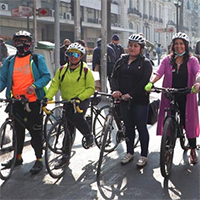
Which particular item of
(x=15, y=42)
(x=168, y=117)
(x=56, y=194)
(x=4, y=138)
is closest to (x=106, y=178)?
(x=56, y=194)

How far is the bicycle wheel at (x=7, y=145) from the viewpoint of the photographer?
495cm

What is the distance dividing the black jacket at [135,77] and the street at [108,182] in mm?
978

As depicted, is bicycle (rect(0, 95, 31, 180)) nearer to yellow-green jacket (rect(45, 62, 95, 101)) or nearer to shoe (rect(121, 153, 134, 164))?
yellow-green jacket (rect(45, 62, 95, 101))

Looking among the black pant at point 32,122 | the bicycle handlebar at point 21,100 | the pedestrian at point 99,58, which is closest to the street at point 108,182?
the black pant at point 32,122

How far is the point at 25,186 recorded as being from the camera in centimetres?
464

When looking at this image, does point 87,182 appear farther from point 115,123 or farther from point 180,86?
point 180,86

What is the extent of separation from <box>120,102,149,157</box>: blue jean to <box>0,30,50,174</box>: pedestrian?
1.17 meters

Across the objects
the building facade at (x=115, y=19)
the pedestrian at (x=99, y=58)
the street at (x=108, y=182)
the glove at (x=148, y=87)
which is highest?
the building facade at (x=115, y=19)

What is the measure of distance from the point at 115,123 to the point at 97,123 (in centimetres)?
64

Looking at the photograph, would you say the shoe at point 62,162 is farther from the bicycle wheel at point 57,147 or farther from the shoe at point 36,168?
the shoe at point 36,168

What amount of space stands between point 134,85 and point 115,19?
49.9 m

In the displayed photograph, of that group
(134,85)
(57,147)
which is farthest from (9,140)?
(134,85)

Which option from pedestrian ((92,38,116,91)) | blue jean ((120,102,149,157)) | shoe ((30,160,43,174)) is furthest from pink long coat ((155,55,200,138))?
pedestrian ((92,38,116,91))

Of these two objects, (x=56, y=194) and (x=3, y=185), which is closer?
(x=56, y=194)
